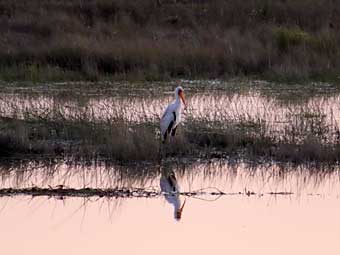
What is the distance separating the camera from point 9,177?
11.5m

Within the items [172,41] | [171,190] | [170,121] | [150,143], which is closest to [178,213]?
[171,190]

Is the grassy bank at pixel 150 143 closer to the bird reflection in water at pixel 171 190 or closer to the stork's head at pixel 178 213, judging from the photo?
the bird reflection in water at pixel 171 190

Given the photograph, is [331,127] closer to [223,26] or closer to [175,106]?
[175,106]

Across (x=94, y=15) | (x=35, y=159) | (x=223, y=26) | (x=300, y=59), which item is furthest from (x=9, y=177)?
(x=94, y=15)

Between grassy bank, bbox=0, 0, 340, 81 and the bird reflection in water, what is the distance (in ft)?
23.3

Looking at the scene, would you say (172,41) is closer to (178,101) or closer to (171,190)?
(178,101)

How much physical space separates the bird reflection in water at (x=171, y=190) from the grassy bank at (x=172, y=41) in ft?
23.3

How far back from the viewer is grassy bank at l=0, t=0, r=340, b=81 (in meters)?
19.1

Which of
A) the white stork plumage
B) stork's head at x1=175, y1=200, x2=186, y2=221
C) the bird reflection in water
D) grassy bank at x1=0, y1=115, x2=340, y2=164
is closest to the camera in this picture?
stork's head at x1=175, y1=200, x2=186, y2=221

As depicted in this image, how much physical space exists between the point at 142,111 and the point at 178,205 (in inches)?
179

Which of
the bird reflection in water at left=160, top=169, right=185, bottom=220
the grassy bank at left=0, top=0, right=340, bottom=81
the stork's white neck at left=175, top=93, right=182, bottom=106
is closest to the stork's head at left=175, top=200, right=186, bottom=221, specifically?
the bird reflection in water at left=160, top=169, right=185, bottom=220

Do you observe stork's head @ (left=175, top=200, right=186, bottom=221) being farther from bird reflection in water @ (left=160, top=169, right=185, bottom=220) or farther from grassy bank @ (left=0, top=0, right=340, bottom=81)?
grassy bank @ (left=0, top=0, right=340, bottom=81)

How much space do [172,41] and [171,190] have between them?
10114 mm

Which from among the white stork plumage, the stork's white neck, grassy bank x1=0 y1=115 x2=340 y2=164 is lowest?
grassy bank x1=0 y1=115 x2=340 y2=164
